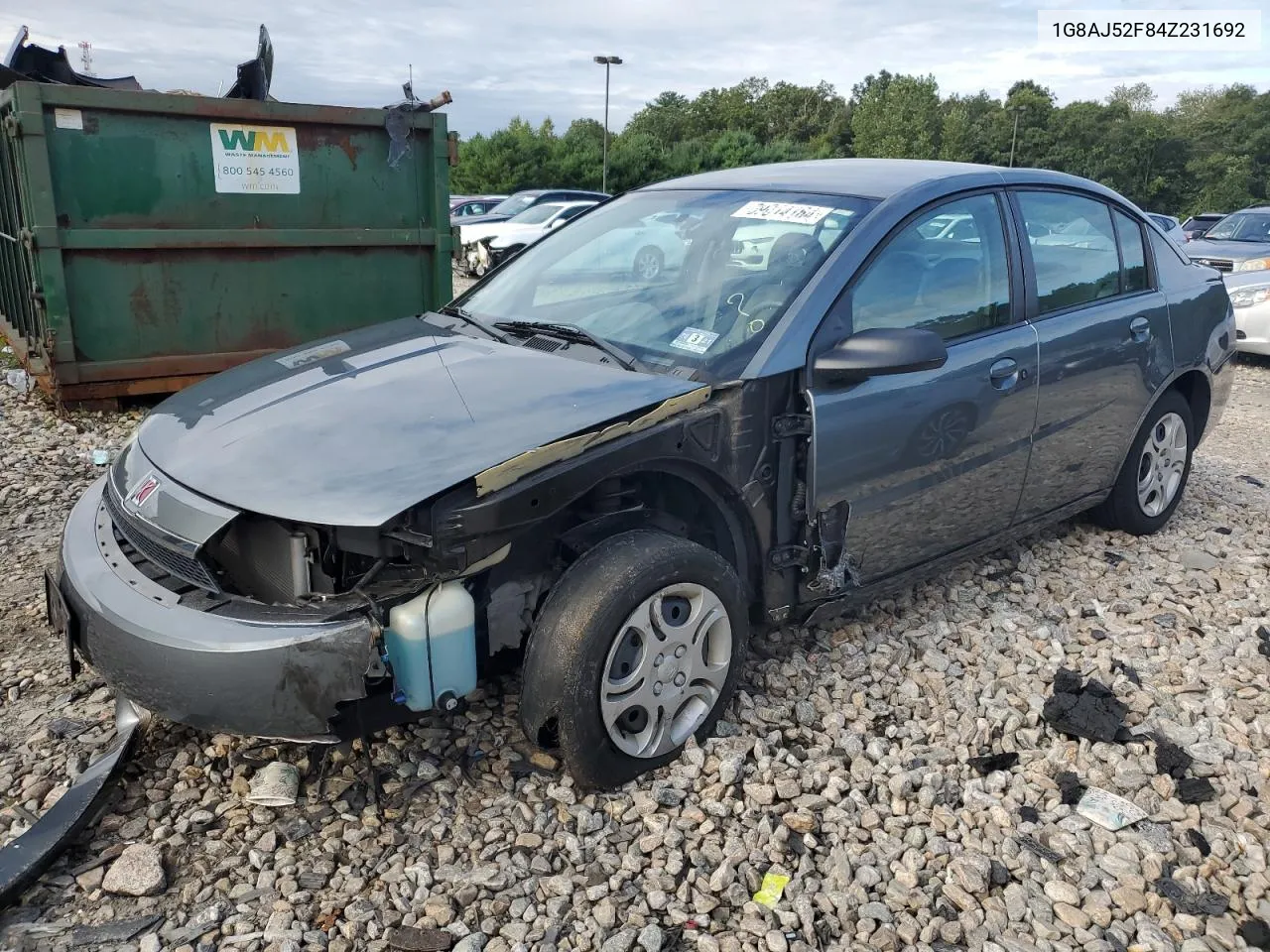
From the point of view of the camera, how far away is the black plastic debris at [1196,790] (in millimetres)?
2828

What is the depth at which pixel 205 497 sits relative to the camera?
2488 millimetres

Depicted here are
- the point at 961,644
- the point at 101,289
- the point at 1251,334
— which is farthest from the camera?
the point at 1251,334

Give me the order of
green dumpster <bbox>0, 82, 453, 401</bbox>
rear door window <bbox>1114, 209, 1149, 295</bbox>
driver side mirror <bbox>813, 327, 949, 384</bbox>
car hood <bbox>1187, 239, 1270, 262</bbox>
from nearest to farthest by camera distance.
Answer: driver side mirror <bbox>813, 327, 949, 384</bbox>, rear door window <bbox>1114, 209, 1149, 295</bbox>, green dumpster <bbox>0, 82, 453, 401</bbox>, car hood <bbox>1187, 239, 1270, 262</bbox>

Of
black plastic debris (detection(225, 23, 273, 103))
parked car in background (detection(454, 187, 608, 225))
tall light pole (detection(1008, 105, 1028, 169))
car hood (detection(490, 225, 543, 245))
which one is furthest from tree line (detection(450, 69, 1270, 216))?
black plastic debris (detection(225, 23, 273, 103))

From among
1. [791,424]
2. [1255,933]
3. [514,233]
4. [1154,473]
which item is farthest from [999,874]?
[514,233]

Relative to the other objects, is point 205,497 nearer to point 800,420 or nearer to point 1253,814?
point 800,420

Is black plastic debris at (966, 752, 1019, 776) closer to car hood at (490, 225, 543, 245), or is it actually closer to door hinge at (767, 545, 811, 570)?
door hinge at (767, 545, 811, 570)

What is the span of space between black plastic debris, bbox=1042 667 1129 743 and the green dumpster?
5.15 metres

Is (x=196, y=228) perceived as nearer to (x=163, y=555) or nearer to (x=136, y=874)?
(x=163, y=555)

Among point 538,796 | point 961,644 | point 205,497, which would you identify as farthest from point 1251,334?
point 205,497

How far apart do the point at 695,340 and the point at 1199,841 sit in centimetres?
194

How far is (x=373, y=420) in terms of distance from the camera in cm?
266

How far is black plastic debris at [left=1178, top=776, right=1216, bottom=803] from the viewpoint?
2.83 metres

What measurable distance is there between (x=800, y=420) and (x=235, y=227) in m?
4.77
